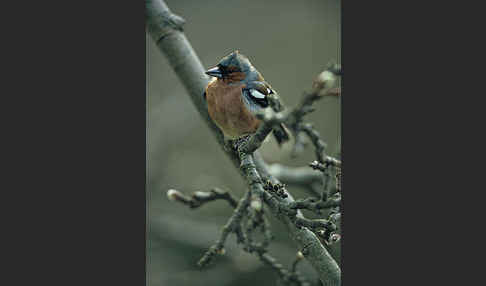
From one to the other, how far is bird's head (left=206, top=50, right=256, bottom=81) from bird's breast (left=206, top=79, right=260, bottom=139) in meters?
0.04

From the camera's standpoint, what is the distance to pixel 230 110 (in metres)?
1.90

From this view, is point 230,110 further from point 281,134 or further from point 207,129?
point 207,129

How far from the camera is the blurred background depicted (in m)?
2.12

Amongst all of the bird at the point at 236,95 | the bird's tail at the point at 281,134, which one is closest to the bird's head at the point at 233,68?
the bird at the point at 236,95

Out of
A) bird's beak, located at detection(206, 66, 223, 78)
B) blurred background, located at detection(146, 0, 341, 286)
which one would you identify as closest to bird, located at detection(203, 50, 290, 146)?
bird's beak, located at detection(206, 66, 223, 78)

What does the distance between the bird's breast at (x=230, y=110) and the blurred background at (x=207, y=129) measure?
0.19 meters

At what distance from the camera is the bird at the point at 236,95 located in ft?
→ 6.07

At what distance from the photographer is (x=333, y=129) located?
6.65 ft

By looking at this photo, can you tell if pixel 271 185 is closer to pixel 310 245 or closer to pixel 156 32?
pixel 310 245

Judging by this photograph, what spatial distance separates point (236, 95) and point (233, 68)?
125 millimetres

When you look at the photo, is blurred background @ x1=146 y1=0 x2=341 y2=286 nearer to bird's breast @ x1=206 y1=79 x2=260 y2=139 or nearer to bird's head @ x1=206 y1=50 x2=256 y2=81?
bird's head @ x1=206 y1=50 x2=256 y2=81

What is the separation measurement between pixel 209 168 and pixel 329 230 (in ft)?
4.38

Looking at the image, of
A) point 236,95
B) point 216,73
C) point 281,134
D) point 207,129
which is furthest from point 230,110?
point 207,129

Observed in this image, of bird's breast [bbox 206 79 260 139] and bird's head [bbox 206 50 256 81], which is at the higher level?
bird's head [bbox 206 50 256 81]
